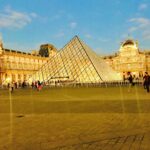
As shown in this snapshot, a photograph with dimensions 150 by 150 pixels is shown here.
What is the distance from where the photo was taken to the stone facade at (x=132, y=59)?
3962 inches

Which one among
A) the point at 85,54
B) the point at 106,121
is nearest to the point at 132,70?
the point at 85,54

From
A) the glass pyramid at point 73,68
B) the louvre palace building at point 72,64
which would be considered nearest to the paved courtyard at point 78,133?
the glass pyramid at point 73,68

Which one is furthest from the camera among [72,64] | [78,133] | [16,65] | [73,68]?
[16,65]

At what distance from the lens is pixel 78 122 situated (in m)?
8.84

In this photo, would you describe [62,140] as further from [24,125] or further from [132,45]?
[132,45]

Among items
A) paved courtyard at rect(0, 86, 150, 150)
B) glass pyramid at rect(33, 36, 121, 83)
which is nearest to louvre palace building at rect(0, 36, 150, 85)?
glass pyramid at rect(33, 36, 121, 83)

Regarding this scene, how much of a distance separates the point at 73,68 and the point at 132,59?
203 feet

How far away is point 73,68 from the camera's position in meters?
42.8

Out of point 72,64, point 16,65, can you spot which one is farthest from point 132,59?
point 72,64

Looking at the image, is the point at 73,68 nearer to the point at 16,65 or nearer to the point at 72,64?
the point at 72,64

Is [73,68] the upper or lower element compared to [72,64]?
lower

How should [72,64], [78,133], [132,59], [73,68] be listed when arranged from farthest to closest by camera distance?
[132,59] → [72,64] → [73,68] → [78,133]

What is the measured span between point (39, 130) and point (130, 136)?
2.41 m

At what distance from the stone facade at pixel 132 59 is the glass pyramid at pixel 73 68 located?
55.3 meters
